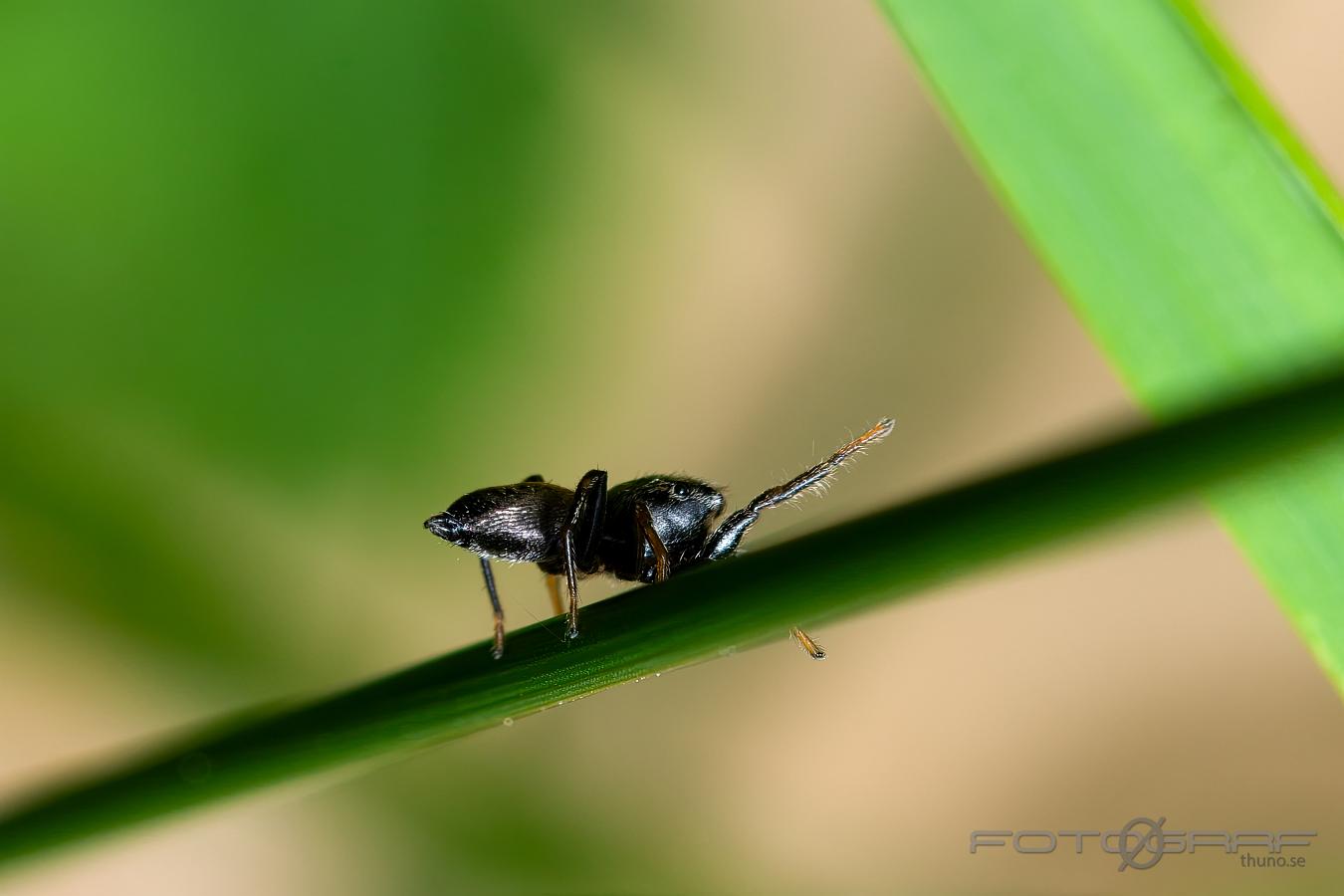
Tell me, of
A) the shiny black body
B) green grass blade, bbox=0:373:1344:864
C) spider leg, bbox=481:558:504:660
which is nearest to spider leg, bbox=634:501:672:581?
the shiny black body

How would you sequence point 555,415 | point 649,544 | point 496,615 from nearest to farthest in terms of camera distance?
point 496,615 < point 649,544 < point 555,415

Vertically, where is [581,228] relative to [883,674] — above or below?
above

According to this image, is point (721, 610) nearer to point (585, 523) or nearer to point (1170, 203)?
point (1170, 203)

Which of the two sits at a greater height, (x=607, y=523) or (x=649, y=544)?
(x=607, y=523)

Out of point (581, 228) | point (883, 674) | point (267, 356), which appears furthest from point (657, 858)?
point (581, 228)

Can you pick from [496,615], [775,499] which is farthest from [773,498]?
[496,615]

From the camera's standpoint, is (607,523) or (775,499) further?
(607,523)

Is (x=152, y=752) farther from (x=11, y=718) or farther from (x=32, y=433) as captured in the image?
(x=11, y=718)
